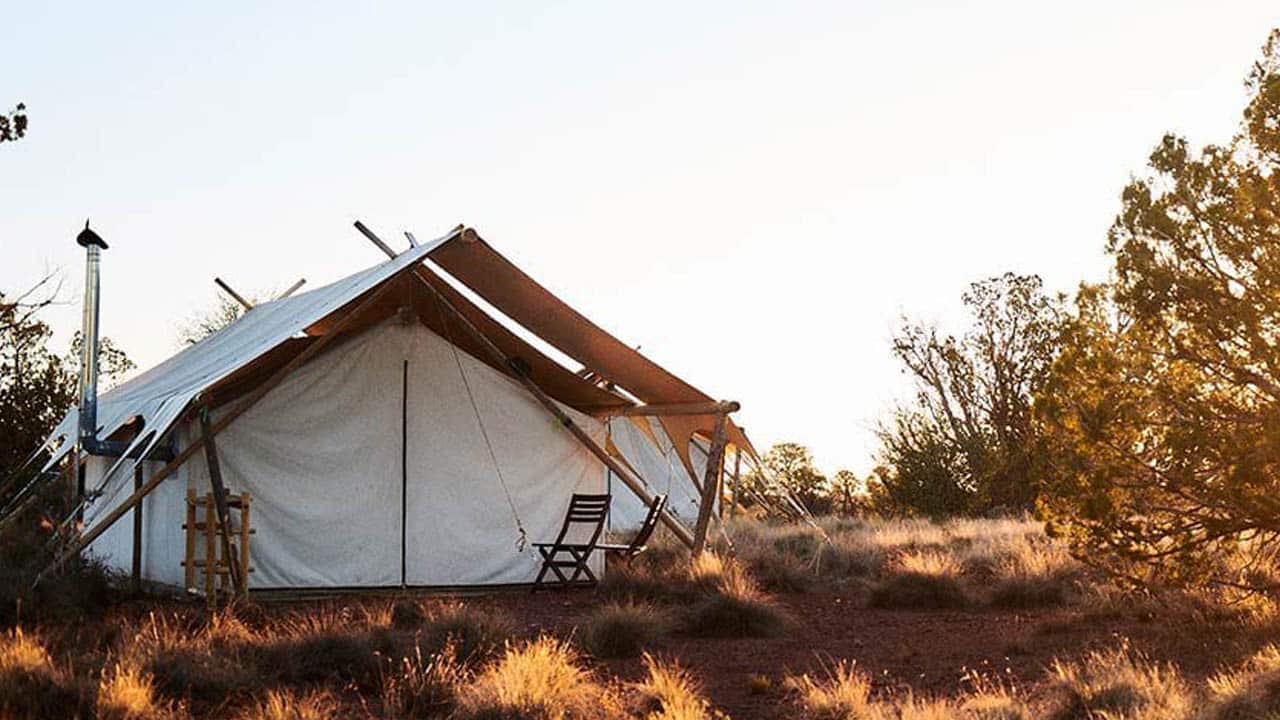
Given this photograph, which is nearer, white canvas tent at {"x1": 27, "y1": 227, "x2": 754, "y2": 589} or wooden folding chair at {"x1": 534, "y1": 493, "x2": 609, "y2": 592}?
white canvas tent at {"x1": 27, "y1": 227, "x2": 754, "y2": 589}

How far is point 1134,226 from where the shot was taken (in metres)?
7.35

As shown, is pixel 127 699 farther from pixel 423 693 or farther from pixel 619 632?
pixel 619 632

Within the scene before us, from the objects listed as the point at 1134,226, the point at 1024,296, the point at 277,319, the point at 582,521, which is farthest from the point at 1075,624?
the point at 1024,296

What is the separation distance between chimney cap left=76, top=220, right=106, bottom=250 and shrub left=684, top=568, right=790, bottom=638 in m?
4.78

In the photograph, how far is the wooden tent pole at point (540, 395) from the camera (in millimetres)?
10883

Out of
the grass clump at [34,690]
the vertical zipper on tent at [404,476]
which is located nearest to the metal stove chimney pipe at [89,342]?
the vertical zipper on tent at [404,476]

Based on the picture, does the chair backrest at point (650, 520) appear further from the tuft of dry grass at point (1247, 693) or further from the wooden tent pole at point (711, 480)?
the tuft of dry grass at point (1247, 693)

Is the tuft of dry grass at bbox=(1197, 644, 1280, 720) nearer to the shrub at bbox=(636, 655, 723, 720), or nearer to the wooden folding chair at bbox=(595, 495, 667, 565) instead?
the shrub at bbox=(636, 655, 723, 720)

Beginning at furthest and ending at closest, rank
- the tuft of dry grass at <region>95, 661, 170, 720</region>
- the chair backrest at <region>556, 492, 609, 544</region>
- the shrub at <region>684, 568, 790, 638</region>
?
the chair backrest at <region>556, 492, 609, 544</region>, the shrub at <region>684, 568, 790, 638</region>, the tuft of dry grass at <region>95, 661, 170, 720</region>

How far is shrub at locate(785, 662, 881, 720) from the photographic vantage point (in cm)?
549

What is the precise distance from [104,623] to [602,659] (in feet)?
9.21

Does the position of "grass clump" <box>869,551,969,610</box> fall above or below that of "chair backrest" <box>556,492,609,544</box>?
below

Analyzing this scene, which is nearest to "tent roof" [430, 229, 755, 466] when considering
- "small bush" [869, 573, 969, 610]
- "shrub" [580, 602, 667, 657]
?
"small bush" [869, 573, 969, 610]

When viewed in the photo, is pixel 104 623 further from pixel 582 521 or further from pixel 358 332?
pixel 582 521
